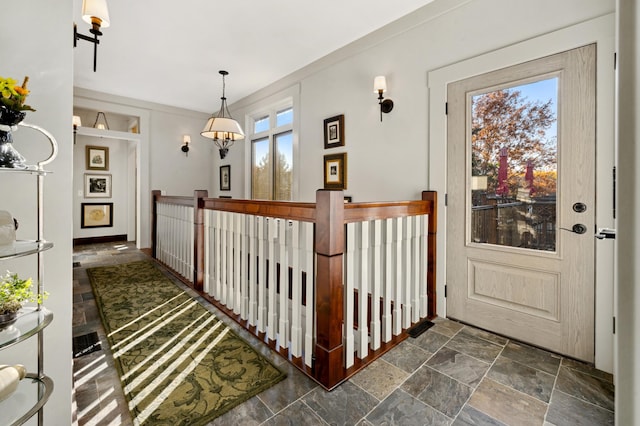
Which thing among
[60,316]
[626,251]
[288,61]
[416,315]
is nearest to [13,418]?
[60,316]

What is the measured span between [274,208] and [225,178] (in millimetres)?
4137

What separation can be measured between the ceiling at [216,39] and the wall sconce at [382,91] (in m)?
0.58

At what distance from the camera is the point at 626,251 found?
0.63 metres

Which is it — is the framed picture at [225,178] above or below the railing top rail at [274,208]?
above

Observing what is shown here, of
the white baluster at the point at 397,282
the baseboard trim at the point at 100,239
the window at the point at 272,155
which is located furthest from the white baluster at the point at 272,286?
the baseboard trim at the point at 100,239

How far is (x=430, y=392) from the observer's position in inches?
62.0

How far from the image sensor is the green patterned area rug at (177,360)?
1.44m

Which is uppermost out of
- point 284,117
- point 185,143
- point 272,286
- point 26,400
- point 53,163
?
point 284,117

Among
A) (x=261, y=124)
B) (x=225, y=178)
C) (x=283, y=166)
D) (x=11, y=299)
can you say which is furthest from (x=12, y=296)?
(x=225, y=178)

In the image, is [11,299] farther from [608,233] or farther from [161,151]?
[161,151]

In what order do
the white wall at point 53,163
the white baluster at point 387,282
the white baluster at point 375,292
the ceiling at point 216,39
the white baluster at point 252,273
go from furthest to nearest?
1. the ceiling at point 216,39
2. the white baluster at point 252,273
3. the white baluster at point 387,282
4. the white baluster at point 375,292
5. the white wall at point 53,163

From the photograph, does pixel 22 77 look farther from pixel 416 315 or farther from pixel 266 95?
pixel 266 95

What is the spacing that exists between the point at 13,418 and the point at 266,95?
4.52 meters

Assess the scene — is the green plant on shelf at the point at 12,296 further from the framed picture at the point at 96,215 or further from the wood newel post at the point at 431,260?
the framed picture at the point at 96,215
